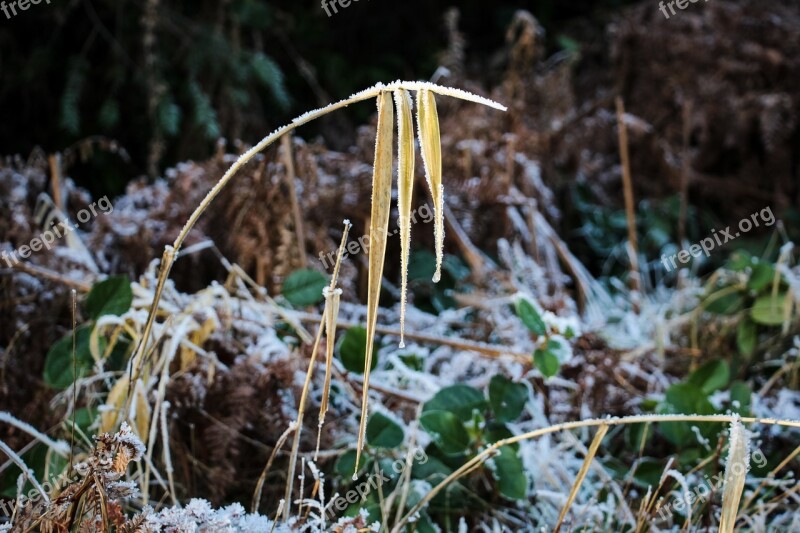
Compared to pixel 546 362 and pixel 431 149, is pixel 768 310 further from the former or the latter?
pixel 431 149

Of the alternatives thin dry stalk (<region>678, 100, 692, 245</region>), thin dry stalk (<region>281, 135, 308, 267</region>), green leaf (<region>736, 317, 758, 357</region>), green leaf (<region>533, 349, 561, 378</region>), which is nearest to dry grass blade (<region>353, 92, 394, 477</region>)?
green leaf (<region>533, 349, 561, 378</region>)

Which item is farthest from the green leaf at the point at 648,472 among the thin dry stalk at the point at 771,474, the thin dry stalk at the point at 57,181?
the thin dry stalk at the point at 57,181

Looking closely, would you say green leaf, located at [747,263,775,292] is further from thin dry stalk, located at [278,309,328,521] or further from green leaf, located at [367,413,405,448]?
thin dry stalk, located at [278,309,328,521]

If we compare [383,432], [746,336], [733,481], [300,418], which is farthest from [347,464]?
[746,336]

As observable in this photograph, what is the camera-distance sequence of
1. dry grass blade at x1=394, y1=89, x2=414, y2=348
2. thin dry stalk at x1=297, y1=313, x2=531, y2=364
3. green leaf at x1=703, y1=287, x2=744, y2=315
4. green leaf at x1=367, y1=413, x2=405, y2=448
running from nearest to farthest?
dry grass blade at x1=394, y1=89, x2=414, y2=348
green leaf at x1=367, y1=413, x2=405, y2=448
thin dry stalk at x1=297, y1=313, x2=531, y2=364
green leaf at x1=703, y1=287, x2=744, y2=315

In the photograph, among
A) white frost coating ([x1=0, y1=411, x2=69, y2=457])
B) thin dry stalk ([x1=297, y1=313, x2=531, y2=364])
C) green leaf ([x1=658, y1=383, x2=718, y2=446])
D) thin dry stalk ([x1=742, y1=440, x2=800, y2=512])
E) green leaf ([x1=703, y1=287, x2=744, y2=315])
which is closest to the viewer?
thin dry stalk ([x1=742, y1=440, x2=800, y2=512])

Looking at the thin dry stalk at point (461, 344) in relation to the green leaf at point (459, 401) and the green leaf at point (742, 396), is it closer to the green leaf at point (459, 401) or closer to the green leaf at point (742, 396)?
the green leaf at point (459, 401)
